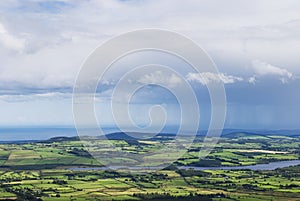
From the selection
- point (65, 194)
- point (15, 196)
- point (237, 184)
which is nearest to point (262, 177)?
point (237, 184)

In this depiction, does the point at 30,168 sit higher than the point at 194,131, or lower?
lower

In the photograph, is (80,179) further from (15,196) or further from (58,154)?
(58,154)

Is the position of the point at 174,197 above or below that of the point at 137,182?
below

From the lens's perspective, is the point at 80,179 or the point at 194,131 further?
the point at 80,179

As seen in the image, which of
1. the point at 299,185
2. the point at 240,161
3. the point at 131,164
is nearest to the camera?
the point at 299,185

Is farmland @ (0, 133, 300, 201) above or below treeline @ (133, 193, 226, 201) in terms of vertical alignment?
above

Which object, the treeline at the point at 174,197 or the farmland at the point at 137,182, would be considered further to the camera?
the farmland at the point at 137,182

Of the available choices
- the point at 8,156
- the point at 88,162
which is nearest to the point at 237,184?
the point at 88,162

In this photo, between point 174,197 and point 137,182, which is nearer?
point 174,197

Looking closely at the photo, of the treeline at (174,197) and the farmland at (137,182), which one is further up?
the farmland at (137,182)

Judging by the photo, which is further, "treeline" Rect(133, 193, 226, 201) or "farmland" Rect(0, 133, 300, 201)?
"farmland" Rect(0, 133, 300, 201)

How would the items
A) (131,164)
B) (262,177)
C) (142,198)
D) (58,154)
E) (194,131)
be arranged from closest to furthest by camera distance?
(194,131), (142,198), (262,177), (131,164), (58,154)
